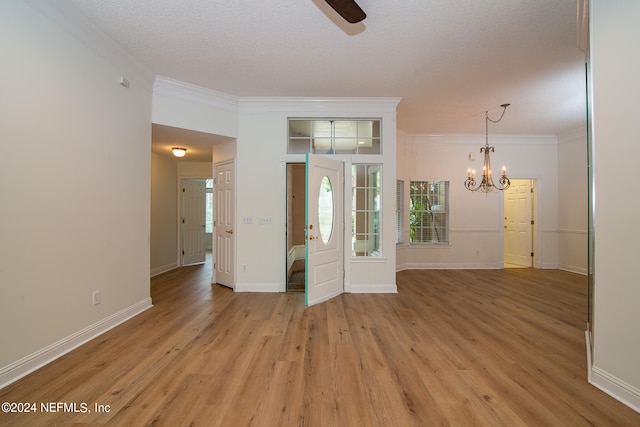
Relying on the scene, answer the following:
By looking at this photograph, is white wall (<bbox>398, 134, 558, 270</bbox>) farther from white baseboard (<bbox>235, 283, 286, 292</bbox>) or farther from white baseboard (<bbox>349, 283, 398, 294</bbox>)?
white baseboard (<bbox>235, 283, 286, 292</bbox>)

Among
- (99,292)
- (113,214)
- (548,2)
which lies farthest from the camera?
(113,214)

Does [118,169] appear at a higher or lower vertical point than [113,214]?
higher

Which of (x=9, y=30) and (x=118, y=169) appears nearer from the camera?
(x=9, y=30)

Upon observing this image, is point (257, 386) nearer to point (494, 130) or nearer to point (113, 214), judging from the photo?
point (113, 214)

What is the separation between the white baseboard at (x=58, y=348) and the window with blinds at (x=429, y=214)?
211 inches

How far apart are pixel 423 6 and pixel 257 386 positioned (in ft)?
10.8

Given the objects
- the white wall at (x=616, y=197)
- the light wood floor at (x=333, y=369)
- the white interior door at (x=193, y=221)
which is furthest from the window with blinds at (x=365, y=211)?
the white interior door at (x=193, y=221)

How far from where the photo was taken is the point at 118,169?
289 cm

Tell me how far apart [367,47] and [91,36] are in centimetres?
270

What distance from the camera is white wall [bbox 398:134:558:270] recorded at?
19.5 ft

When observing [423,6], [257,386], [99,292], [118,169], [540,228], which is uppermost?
[423,6]

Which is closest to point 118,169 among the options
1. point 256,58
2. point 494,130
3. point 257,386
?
point 256,58

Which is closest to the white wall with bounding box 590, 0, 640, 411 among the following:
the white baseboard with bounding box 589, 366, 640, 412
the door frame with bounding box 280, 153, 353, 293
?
the white baseboard with bounding box 589, 366, 640, 412

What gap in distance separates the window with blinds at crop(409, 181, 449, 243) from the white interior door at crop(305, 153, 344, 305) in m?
2.66
